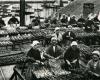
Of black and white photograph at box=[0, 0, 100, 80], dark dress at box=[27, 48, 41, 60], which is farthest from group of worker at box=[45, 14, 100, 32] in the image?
dark dress at box=[27, 48, 41, 60]

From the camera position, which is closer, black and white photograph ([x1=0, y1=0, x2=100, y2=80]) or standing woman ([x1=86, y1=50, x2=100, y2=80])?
black and white photograph ([x1=0, y1=0, x2=100, y2=80])

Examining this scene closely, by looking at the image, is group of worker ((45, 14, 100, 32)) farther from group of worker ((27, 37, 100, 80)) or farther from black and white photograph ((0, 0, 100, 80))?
group of worker ((27, 37, 100, 80))

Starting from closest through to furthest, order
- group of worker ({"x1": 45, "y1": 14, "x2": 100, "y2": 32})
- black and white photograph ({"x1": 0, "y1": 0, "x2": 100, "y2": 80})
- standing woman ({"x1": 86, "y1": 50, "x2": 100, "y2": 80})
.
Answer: black and white photograph ({"x1": 0, "y1": 0, "x2": 100, "y2": 80}) < standing woman ({"x1": 86, "y1": 50, "x2": 100, "y2": 80}) < group of worker ({"x1": 45, "y1": 14, "x2": 100, "y2": 32})

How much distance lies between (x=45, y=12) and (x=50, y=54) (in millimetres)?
22783

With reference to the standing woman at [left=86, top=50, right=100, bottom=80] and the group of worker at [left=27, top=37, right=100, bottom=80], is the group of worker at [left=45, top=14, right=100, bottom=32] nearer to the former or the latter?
the group of worker at [left=27, top=37, right=100, bottom=80]

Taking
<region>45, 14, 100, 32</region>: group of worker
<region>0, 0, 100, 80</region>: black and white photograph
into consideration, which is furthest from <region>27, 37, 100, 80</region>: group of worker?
<region>45, 14, 100, 32</region>: group of worker

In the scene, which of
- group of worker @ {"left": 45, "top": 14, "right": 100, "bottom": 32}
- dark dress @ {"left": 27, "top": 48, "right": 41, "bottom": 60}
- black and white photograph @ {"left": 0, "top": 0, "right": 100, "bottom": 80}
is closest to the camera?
black and white photograph @ {"left": 0, "top": 0, "right": 100, "bottom": 80}

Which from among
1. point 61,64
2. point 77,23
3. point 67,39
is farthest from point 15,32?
point 61,64

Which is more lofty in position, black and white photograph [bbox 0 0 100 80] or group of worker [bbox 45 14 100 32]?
group of worker [bbox 45 14 100 32]

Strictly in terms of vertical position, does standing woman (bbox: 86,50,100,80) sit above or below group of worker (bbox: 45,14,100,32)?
below

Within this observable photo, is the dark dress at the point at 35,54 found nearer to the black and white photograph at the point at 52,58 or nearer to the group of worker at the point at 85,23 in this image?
the black and white photograph at the point at 52,58

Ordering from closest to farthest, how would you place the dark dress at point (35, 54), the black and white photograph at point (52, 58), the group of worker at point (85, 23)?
1. the black and white photograph at point (52, 58)
2. the dark dress at point (35, 54)
3. the group of worker at point (85, 23)

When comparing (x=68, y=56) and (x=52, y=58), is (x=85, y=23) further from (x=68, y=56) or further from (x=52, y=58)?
(x=52, y=58)

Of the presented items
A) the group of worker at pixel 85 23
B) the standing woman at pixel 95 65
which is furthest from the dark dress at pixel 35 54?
the group of worker at pixel 85 23
